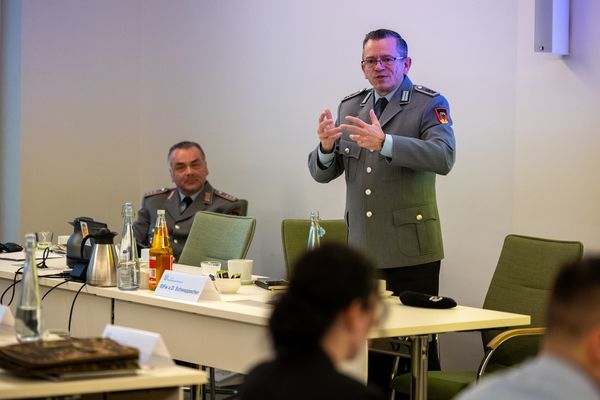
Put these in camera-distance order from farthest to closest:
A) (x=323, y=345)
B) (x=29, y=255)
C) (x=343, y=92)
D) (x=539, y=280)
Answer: (x=343, y=92) < (x=539, y=280) < (x=29, y=255) < (x=323, y=345)

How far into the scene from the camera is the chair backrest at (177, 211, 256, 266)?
17.0 feet

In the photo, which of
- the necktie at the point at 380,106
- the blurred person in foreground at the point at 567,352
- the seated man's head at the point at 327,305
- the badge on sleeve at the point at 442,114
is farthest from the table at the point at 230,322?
the blurred person in foreground at the point at 567,352

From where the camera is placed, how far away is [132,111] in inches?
299

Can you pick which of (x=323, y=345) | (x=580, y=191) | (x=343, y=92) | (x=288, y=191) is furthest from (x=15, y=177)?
(x=323, y=345)

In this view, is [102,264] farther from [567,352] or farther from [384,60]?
[567,352]

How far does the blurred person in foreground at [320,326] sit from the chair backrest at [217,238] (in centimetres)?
330

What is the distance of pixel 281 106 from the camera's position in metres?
6.52

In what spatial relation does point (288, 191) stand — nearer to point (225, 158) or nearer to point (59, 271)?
point (225, 158)

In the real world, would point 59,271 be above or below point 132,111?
below

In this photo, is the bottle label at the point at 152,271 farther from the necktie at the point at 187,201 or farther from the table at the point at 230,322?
the necktie at the point at 187,201

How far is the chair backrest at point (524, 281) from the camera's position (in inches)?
165

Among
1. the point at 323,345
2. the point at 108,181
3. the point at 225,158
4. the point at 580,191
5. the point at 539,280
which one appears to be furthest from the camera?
the point at 108,181

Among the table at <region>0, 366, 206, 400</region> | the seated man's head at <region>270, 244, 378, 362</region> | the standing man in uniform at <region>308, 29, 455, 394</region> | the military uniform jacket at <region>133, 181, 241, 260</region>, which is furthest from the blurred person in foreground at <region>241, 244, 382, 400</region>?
the military uniform jacket at <region>133, 181, 241, 260</region>

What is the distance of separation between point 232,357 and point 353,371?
472 mm
